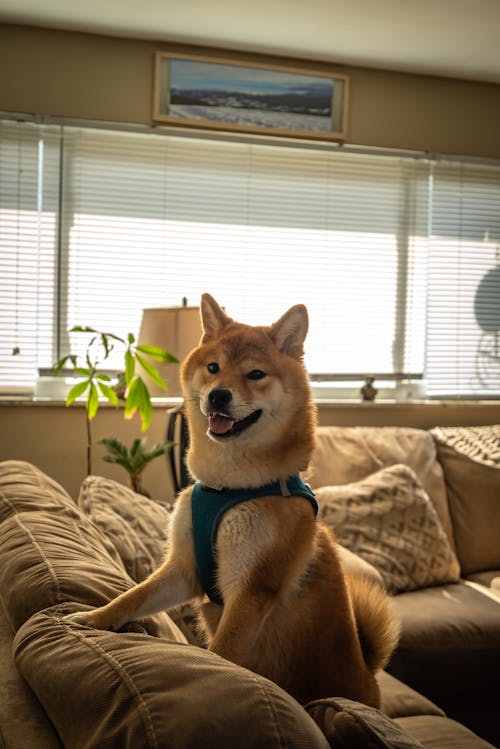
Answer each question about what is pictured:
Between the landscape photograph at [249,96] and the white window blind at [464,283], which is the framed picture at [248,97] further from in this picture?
the white window blind at [464,283]

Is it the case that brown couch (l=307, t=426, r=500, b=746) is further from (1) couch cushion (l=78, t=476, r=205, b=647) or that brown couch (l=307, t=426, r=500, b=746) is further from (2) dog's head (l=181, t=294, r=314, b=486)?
(2) dog's head (l=181, t=294, r=314, b=486)

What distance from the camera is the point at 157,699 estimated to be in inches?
32.5

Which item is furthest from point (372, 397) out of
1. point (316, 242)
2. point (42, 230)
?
point (42, 230)

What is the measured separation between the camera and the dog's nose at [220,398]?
1.48m

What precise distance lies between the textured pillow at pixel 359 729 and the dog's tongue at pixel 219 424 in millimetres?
559

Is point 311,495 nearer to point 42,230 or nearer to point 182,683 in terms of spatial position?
point 182,683

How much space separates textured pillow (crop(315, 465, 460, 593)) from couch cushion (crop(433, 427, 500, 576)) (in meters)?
0.28

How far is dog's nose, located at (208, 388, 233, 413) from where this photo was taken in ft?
4.85

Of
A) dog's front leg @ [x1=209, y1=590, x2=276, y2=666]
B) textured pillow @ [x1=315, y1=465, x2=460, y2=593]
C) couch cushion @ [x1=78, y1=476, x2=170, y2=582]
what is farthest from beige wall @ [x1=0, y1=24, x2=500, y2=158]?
dog's front leg @ [x1=209, y1=590, x2=276, y2=666]

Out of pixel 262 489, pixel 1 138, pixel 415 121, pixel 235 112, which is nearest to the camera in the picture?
pixel 262 489

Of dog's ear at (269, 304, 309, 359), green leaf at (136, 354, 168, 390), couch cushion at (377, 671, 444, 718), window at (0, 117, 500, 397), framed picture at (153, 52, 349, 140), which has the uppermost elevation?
framed picture at (153, 52, 349, 140)

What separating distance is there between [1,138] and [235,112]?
1137 millimetres

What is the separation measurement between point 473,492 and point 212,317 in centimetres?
245

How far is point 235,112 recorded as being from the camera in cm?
409
